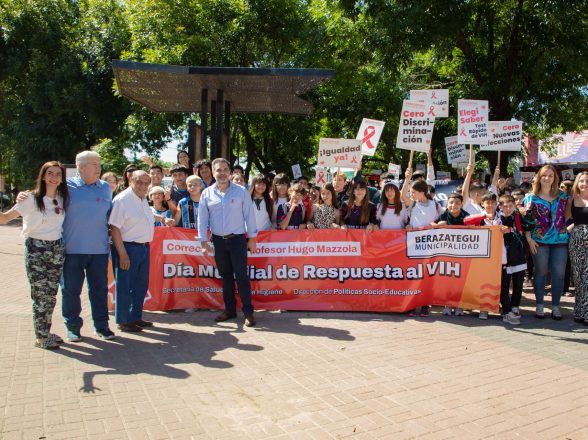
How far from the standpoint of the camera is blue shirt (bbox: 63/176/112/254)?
5.36 m

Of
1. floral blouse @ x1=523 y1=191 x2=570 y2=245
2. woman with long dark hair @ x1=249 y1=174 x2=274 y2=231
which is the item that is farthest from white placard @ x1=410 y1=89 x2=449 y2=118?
woman with long dark hair @ x1=249 y1=174 x2=274 y2=231

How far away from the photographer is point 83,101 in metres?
24.8

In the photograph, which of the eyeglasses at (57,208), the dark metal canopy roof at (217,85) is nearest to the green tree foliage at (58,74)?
the dark metal canopy roof at (217,85)

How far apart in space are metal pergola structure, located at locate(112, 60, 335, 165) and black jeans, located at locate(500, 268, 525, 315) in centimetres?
397

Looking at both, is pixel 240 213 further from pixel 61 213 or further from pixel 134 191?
pixel 61 213

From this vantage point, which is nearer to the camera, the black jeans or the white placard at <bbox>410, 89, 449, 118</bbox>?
the black jeans

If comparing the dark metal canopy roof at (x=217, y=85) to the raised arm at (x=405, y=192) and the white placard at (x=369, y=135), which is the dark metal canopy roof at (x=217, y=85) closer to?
the white placard at (x=369, y=135)

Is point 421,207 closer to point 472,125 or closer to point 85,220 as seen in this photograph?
point 472,125

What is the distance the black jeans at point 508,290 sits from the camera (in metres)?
6.66

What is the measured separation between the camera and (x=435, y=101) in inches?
314

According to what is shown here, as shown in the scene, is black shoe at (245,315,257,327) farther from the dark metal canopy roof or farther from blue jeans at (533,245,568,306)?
the dark metal canopy roof

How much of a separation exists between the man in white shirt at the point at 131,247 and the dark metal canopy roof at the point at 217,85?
334cm

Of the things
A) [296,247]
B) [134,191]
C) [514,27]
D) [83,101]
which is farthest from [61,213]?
[83,101]

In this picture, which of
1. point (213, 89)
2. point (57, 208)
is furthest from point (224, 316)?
point (213, 89)
